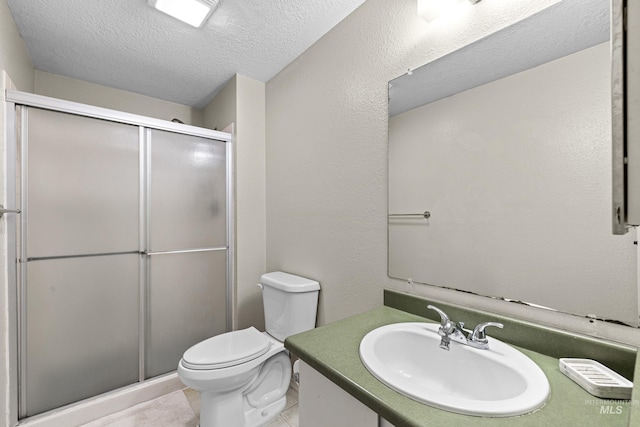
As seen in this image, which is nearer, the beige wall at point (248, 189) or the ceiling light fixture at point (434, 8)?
the ceiling light fixture at point (434, 8)

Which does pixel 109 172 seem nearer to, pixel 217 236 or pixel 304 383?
pixel 217 236

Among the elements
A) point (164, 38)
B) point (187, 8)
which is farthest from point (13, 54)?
point (187, 8)

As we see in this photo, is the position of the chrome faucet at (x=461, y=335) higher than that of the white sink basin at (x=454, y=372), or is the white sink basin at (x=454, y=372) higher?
the chrome faucet at (x=461, y=335)

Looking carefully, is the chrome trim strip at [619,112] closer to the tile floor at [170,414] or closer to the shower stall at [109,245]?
the tile floor at [170,414]

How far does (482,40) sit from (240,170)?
1685 millimetres

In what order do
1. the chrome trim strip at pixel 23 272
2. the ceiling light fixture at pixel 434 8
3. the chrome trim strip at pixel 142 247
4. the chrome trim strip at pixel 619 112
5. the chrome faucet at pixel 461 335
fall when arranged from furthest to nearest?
the chrome trim strip at pixel 142 247 < the chrome trim strip at pixel 23 272 < the ceiling light fixture at pixel 434 8 < the chrome faucet at pixel 461 335 < the chrome trim strip at pixel 619 112

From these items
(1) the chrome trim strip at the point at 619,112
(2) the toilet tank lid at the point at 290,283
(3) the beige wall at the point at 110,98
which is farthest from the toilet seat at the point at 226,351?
(3) the beige wall at the point at 110,98

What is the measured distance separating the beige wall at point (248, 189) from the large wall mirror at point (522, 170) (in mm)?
1317

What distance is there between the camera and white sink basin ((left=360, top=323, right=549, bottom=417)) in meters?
0.59

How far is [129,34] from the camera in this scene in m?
1.62

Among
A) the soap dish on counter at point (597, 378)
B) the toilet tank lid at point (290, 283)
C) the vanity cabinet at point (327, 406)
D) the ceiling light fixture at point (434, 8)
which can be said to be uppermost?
the ceiling light fixture at point (434, 8)

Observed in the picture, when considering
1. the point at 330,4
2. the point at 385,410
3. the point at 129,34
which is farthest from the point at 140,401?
the point at 330,4

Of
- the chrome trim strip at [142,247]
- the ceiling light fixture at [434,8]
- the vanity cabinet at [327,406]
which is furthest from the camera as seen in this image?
the chrome trim strip at [142,247]

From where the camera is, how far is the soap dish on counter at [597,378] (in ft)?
1.97
